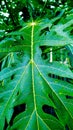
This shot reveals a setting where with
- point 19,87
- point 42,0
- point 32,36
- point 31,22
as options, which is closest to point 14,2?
point 42,0

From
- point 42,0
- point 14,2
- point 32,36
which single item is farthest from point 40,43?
point 14,2

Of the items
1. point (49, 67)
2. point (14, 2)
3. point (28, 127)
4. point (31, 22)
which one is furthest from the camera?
point (14, 2)

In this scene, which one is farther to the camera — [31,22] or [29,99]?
[31,22]

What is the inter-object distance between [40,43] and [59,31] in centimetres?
7

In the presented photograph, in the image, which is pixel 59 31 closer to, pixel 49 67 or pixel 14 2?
pixel 49 67

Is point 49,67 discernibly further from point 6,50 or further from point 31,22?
point 31,22

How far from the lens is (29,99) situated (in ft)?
2.46

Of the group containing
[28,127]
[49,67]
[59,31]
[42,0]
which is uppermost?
[42,0]

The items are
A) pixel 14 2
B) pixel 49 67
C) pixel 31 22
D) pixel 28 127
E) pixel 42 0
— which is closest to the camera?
pixel 28 127

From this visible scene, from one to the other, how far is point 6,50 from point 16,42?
0.19 ft

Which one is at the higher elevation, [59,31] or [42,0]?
[42,0]

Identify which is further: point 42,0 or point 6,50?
point 42,0

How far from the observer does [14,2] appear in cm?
191

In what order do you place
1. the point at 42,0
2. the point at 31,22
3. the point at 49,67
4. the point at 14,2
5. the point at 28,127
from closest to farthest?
the point at 28,127, the point at 49,67, the point at 31,22, the point at 42,0, the point at 14,2
